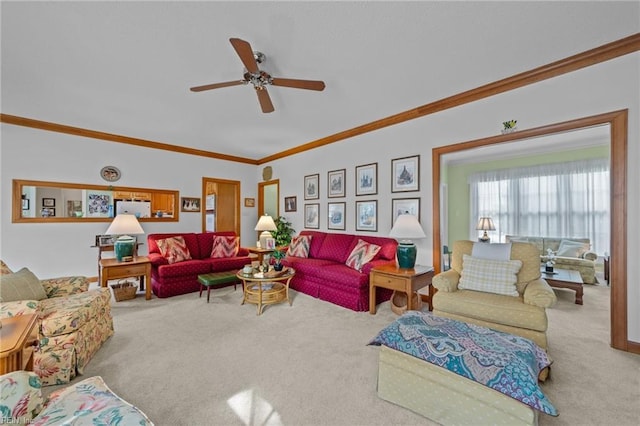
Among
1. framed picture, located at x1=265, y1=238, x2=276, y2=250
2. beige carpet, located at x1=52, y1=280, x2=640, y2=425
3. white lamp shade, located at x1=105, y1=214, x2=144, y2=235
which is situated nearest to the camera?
beige carpet, located at x1=52, y1=280, x2=640, y2=425

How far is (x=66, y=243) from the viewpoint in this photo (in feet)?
15.1

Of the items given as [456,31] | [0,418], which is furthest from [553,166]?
[0,418]

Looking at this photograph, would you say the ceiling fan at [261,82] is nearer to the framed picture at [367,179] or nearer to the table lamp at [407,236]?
the table lamp at [407,236]

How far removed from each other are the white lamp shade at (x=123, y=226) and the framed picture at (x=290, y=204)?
9.74 feet

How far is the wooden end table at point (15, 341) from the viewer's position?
1.26 metres

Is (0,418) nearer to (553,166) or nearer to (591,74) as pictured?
(591,74)

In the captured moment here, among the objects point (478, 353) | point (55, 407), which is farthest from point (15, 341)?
point (478, 353)

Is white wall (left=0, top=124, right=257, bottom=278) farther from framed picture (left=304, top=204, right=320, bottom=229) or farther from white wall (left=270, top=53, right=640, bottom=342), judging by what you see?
white wall (left=270, top=53, right=640, bottom=342)

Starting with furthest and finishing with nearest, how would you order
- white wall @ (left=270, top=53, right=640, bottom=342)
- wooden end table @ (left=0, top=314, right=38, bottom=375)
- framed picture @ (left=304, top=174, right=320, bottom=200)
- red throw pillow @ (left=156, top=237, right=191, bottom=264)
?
framed picture @ (left=304, top=174, right=320, bottom=200), red throw pillow @ (left=156, top=237, right=191, bottom=264), white wall @ (left=270, top=53, right=640, bottom=342), wooden end table @ (left=0, top=314, right=38, bottom=375)

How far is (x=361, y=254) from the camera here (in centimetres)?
394

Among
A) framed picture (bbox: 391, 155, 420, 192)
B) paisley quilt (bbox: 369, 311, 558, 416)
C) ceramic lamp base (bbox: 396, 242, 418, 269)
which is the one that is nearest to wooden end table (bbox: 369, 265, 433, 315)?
ceramic lamp base (bbox: 396, 242, 418, 269)

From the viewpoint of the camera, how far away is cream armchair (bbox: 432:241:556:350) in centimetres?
225

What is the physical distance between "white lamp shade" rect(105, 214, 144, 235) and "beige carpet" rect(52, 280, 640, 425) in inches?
42.6

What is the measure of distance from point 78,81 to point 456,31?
3.90 m
